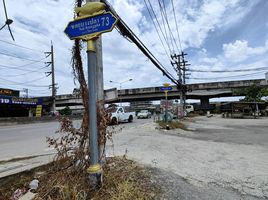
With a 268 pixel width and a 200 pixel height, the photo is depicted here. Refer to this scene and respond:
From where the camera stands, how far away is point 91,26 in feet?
12.2

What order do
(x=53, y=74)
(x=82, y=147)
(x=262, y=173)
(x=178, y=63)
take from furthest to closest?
(x=53, y=74) < (x=178, y=63) < (x=262, y=173) < (x=82, y=147)

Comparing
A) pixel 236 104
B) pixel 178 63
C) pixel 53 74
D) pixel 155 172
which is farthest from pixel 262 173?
pixel 53 74

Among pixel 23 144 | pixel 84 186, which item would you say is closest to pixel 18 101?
pixel 23 144

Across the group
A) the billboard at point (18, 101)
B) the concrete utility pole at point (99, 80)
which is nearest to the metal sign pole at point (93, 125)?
the concrete utility pole at point (99, 80)

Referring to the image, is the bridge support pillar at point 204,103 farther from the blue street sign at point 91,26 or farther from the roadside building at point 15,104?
the blue street sign at point 91,26

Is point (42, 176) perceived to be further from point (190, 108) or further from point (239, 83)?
point (190, 108)

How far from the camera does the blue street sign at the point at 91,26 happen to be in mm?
3584

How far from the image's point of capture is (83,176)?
3.88 m

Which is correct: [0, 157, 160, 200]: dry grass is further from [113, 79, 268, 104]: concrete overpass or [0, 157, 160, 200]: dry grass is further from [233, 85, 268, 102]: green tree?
[113, 79, 268, 104]: concrete overpass

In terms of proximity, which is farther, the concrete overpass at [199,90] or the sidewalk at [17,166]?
the concrete overpass at [199,90]

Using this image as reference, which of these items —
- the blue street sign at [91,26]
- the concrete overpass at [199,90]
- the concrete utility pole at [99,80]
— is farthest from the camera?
the concrete overpass at [199,90]

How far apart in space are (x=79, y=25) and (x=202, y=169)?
4455 mm

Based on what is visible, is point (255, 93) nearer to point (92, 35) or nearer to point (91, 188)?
point (92, 35)

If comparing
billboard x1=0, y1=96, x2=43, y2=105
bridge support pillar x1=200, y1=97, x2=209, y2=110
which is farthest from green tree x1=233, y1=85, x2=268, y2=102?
billboard x1=0, y1=96, x2=43, y2=105
